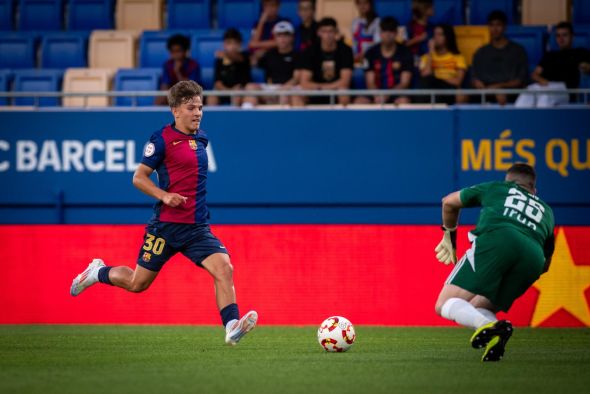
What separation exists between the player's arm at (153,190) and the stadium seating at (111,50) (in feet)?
25.0

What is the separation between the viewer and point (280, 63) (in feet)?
48.8

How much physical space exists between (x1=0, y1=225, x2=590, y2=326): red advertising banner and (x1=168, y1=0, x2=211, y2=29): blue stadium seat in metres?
4.56

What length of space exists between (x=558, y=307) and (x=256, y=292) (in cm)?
357

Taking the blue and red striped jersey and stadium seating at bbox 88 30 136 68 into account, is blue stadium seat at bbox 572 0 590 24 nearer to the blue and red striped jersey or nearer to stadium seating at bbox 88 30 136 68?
stadium seating at bbox 88 30 136 68

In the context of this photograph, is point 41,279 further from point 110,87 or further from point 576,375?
point 576,375

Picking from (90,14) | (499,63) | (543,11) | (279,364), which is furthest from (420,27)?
(279,364)

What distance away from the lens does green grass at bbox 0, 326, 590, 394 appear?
6.75 m

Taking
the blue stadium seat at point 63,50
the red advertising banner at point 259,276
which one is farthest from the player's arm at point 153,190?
the blue stadium seat at point 63,50

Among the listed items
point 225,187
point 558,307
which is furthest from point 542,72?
point 225,187

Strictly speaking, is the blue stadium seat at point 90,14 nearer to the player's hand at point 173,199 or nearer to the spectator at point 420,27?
the spectator at point 420,27

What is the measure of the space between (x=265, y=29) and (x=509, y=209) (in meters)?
8.04

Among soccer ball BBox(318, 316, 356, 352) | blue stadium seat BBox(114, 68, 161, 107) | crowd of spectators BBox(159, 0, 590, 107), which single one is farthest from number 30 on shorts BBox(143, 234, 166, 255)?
blue stadium seat BBox(114, 68, 161, 107)

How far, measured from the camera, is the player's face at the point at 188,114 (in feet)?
29.8

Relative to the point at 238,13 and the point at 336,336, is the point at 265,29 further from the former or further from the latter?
the point at 336,336
